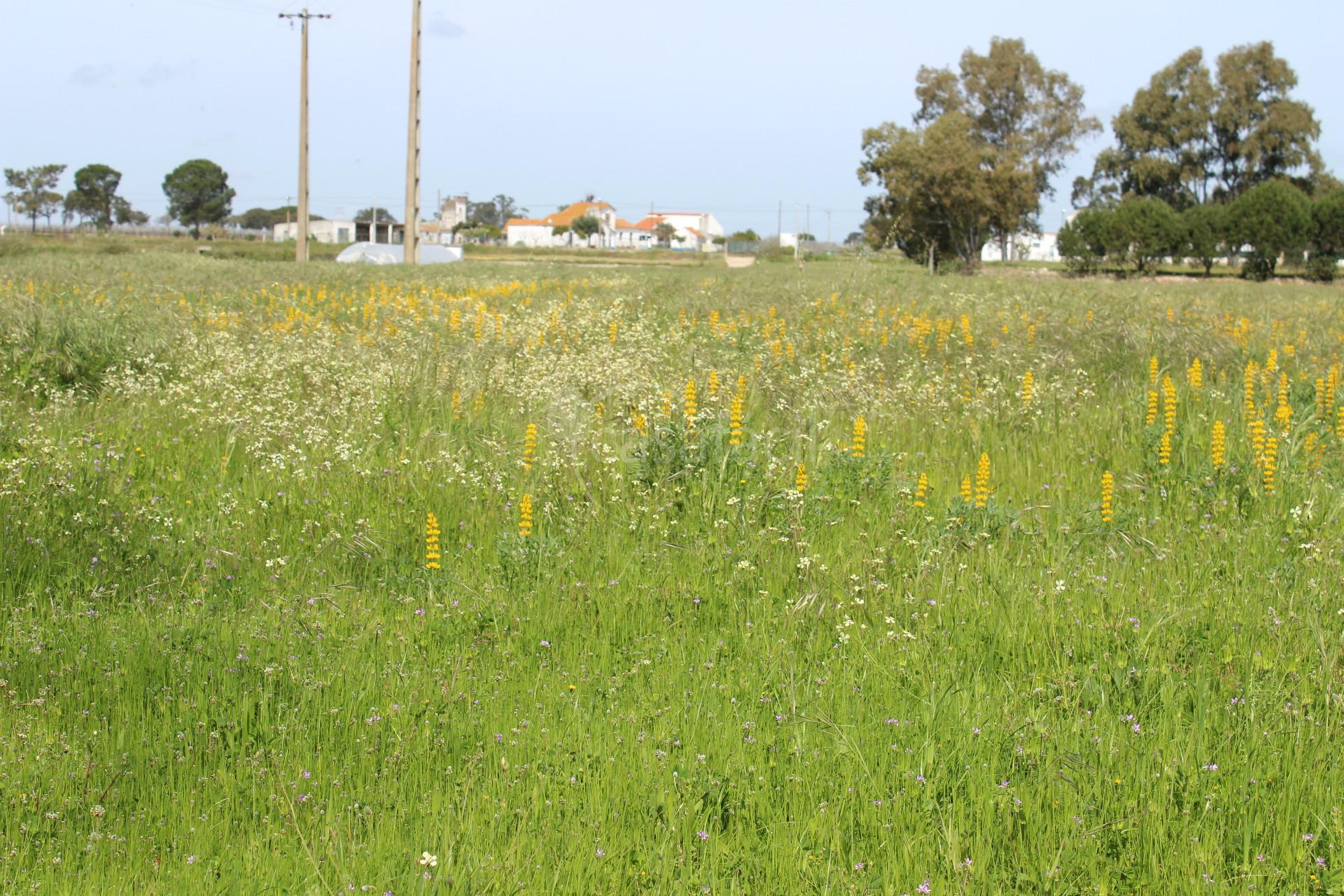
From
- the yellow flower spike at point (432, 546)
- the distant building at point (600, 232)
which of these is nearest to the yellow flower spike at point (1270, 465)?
the yellow flower spike at point (432, 546)

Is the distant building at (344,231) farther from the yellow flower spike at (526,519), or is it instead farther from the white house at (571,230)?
the yellow flower spike at (526,519)

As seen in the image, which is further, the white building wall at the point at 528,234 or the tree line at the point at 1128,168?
the white building wall at the point at 528,234

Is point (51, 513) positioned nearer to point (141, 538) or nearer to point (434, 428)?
point (141, 538)

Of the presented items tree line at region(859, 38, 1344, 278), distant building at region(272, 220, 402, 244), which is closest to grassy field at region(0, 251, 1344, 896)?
tree line at region(859, 38, 1344, 278)

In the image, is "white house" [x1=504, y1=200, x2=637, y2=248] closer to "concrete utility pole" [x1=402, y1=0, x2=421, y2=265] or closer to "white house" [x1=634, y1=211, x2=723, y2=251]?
"white house" [x1=634, y1=211, x2=723, y2=251]

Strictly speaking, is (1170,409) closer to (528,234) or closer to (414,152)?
(414,152)

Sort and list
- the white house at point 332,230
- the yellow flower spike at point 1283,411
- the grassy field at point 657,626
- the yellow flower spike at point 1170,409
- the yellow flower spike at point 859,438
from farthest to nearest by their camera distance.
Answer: the white house at point 332,230
the yellow flower spike at point 1170,409
the yellow flower spike at point 1283,411
the yellow flower spike at point 859,438
the grassy field at point 657,626

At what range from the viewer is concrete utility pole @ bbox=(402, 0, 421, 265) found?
3175cm

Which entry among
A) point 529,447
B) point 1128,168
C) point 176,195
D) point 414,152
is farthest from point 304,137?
point 176,195

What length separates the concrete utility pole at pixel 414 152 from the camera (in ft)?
104

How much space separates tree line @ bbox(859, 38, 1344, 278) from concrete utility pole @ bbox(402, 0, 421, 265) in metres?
23.3

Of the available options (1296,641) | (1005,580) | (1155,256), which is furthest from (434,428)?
(1155,256)

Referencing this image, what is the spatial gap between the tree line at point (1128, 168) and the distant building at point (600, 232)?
75.4 meters

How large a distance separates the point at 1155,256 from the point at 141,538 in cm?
5957
